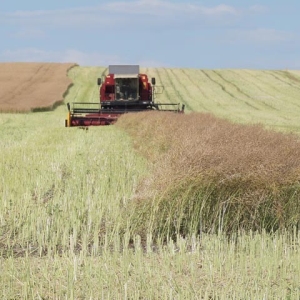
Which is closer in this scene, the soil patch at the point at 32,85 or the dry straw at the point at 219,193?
the dry straw at the point at 219,193

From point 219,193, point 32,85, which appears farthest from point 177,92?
point 219,193

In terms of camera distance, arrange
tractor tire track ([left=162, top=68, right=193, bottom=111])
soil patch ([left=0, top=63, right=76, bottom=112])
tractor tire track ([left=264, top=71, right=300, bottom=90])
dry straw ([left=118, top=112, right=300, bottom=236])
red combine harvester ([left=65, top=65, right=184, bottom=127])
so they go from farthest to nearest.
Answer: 1. tractor tire track ([left=264, top=71, right=300, bottom=90])
2. tractor tire track ([left=162, top=68, right=193, bottom=111])
3. soil patch ([left=0, top=63, right=76, bottom=112])
4. red combine harvester ([left=65, top=65, right=184, bottom=127])
5. dry straw ([left=118, top=112, right=300, bottom=236])

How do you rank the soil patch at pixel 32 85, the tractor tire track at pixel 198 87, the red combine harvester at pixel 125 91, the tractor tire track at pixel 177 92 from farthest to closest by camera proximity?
1. the tractor tire track at pixel 198 87
2. the tractor tire track at pixel 177 92
3. the soil patch at pixel 32 85
4. the red combine harvester at pixel 125 91

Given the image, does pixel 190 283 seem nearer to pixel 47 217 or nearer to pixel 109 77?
pixel 47 217

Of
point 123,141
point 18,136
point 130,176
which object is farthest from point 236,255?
point 18,136

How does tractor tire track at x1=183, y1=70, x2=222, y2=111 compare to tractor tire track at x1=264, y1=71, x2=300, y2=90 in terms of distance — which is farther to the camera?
tractor tire track at x1=264, y1=71, x2=300, y2=90

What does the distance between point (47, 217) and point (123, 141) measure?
8732mm

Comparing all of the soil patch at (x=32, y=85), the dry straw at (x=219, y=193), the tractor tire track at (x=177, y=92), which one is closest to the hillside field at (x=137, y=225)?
the dry straw at (x=219, y=193)

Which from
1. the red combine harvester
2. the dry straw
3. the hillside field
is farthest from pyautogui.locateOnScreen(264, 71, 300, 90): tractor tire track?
the dry straw

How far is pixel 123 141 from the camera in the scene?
1630 cm

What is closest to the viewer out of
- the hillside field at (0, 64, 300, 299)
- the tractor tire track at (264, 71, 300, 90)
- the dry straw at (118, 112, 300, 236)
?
the hillside field at (0, 64, 300, 299)

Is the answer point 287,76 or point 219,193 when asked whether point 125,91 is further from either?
point 287,76

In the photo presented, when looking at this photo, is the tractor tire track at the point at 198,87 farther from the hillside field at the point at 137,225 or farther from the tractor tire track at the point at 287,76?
the hillside field at the point at 137,225

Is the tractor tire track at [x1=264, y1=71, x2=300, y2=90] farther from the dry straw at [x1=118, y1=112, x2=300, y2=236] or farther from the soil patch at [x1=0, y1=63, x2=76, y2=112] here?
the dry straw at [x1=118, y1=112, x2=300, y2=236]
